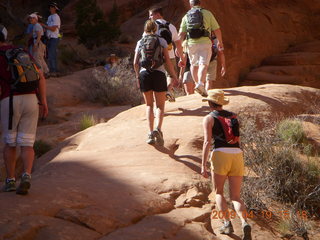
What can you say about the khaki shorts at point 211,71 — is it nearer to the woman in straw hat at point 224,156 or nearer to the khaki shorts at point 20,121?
the woman in straw hat at point 224,156

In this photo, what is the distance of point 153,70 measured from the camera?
25.4ft

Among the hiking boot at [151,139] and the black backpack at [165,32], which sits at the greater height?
the black backpack at [165,32]

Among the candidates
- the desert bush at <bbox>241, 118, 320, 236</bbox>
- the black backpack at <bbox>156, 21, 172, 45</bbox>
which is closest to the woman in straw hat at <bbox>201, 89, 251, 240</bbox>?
the desert bush at <bbox>241, 118, 320, 236</bbox>

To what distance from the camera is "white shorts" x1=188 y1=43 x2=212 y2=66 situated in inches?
372

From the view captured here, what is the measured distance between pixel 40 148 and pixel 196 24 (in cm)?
363

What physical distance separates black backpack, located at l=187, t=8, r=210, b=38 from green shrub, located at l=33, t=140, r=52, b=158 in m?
3.41

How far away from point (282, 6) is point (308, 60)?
3.16 m

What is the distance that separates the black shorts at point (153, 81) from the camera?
25.5ft

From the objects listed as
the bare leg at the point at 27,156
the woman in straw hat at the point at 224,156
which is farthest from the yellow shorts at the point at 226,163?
the bare leg at the point at 27,156

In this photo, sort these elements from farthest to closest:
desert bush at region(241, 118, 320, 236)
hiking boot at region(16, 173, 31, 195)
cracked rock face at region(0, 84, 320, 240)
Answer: desert bush at region(241, 118, 320, 236), hiking boot at region(16, 173, 31, 195), cracked rock face at region(0, 84, 320, 240)

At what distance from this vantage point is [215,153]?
563cm

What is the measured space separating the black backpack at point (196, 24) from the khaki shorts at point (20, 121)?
4.40m

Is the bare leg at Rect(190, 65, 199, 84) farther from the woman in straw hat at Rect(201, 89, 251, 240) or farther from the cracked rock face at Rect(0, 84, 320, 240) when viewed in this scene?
the woman in straw hat at Rect(201, 89, 251, 240)

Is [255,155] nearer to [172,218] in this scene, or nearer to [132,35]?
[172,218]
